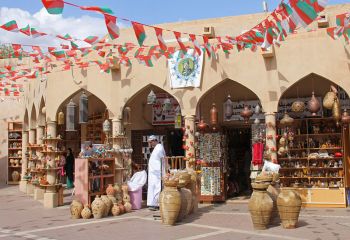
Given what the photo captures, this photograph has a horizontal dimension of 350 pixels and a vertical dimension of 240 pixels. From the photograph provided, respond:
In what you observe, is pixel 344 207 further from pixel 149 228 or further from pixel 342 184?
pixel 149 228

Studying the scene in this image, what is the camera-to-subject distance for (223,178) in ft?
39.4

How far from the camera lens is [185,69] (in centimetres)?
1143

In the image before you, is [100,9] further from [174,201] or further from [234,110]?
[234,110]

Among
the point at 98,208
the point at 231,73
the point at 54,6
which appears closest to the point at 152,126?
the point at 231,73

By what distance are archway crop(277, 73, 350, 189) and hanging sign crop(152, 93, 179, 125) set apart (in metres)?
3.51

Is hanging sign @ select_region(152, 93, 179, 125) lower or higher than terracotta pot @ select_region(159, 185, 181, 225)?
higher

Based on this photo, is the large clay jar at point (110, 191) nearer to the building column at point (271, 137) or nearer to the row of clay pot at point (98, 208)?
the row of clay pot at point (98, 208)

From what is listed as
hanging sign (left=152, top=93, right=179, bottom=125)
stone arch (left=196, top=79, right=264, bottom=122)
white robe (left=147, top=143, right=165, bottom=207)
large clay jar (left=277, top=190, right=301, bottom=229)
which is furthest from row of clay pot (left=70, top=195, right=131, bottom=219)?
hanging sign (left=152, top=93, right=179, bottom=125)

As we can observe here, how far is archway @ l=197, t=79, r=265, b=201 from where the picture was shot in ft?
39.4

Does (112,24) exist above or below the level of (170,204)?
above

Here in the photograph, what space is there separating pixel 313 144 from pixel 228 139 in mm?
2505

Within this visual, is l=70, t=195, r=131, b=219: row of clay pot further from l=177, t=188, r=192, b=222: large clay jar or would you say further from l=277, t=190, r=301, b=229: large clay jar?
l=277, t=190, r=301, b=229: large clay jar

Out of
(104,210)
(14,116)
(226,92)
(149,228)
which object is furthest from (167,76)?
(14,116)

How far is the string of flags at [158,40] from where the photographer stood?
23.5ft
